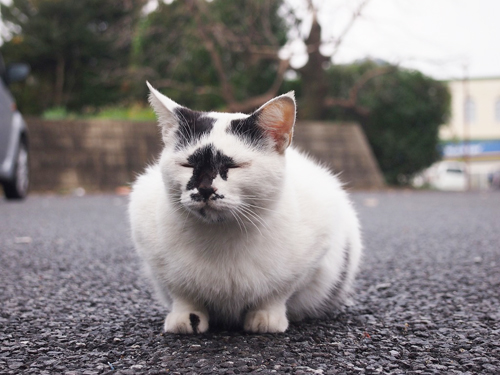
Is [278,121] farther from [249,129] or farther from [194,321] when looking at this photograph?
[194,321]

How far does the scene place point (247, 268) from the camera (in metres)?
1.79

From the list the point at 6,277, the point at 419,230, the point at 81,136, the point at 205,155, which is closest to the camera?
the point at 205,155

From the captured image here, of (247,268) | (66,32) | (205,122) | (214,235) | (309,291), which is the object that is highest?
(66,32)

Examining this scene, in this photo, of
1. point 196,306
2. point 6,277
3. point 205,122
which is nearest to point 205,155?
point 205,122

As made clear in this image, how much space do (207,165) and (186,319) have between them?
60 cm

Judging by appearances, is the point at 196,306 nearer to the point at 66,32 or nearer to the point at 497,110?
the point at 66,32

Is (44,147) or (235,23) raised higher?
(235,23)

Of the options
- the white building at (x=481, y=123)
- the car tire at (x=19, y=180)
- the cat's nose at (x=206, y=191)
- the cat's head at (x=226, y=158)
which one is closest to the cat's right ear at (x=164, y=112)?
the cat's head at (x=226, y=158)

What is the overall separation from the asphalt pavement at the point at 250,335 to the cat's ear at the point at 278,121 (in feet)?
2.38

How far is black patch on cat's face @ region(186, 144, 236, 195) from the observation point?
169cm

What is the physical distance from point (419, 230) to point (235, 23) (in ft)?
37.3

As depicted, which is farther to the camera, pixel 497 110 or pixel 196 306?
pixel 497 110

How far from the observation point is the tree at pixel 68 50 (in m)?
22.9

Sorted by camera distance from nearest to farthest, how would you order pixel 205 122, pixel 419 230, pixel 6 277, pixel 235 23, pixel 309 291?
pixel 205 122
pixel 309 291
pixel 6 277
pixel 419 230
pixel 235 23
